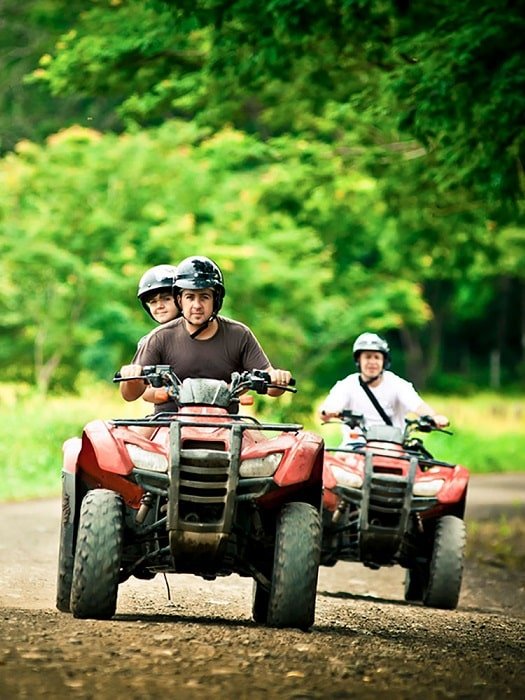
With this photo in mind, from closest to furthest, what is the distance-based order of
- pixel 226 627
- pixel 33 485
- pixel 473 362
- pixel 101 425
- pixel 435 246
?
1. pixel 226 627
2. pixel 101 425
3. pixel 33 485
4. pixel 435 246
5. pixel 473 362

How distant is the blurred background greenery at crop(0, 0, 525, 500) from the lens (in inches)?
584

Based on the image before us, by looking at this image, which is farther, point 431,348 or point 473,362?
point 473,362

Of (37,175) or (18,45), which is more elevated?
(18,45)

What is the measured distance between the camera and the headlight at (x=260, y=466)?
27.8 ft

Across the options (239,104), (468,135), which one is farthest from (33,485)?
(468,135)

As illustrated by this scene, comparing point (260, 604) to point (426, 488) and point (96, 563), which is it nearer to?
point (96, 563)

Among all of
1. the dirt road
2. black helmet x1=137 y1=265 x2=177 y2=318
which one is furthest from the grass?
the dirt road

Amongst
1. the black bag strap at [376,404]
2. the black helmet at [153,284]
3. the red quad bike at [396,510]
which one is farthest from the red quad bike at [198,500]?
the black bag strap at [376,404]

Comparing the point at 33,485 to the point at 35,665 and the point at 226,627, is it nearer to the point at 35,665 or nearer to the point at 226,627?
the point at 226,627

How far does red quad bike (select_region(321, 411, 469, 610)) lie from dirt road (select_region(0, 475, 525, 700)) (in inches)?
14.3

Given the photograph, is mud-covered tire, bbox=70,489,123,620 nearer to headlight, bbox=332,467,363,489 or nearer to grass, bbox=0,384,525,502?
headlight, bbox=332,467,363,489

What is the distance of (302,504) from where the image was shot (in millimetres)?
8664

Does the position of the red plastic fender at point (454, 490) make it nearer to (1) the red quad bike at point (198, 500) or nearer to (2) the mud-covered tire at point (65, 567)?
(1) the red quad bike at point (198, 500)

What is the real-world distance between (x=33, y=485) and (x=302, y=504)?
46.3 ft
